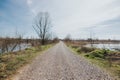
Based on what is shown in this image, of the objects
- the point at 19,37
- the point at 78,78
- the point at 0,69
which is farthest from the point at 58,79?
the point at 19,37

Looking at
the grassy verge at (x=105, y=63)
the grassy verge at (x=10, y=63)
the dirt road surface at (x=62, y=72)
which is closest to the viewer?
the dirt road surface at (x=62, y=72)

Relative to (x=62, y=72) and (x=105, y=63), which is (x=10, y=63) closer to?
(x=62, y=72)

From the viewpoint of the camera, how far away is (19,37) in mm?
18375

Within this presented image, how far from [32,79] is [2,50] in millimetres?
10671

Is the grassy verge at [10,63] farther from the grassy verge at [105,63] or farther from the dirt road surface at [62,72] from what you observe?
the grassy verge at [105,63]

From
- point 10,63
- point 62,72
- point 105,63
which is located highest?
point 10,63

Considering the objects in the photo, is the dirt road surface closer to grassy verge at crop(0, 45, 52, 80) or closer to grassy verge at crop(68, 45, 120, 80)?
grassy verge at crop(68, 45, 120, 80)

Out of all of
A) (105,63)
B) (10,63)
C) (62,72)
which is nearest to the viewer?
(62,72)

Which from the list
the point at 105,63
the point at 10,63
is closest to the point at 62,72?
the point at 10,63

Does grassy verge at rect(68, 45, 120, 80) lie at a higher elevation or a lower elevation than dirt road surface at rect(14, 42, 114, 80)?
lower

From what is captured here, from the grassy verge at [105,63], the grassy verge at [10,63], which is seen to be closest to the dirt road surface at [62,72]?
the grassy verge at [105,63]

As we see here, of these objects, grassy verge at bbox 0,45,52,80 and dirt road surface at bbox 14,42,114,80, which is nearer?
dirt road surface at bbox 14,42,114,80

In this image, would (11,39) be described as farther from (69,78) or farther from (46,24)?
(46,24)

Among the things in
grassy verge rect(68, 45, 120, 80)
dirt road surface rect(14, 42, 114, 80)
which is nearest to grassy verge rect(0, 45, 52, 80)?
dirt road surface rect(14, 42, 114, 80)
